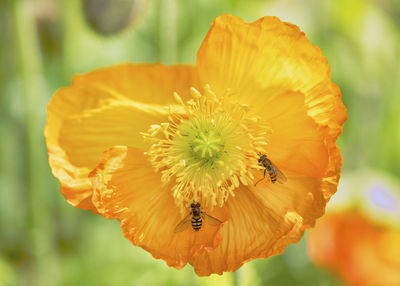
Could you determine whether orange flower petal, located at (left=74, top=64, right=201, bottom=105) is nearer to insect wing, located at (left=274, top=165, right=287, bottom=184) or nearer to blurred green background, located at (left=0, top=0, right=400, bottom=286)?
insect wing, located at (left=274, top=165, right=287, bottom=184)

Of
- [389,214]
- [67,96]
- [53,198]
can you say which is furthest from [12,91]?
[389,214]

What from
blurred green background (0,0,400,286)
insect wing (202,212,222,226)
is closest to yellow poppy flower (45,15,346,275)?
insect wing (202,212,222,226)

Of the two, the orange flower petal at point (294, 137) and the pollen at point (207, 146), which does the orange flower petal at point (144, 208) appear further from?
the orange flower petal at point (294, 137)

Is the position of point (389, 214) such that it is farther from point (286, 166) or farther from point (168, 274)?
point (286, 166)

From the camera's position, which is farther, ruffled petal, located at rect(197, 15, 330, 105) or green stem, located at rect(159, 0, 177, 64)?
green stem, located at rect(159, 0, 177, 64)

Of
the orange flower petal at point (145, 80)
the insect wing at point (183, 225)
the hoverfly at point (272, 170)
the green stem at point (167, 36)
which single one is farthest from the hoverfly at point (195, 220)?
the green stem at point (167, 36)

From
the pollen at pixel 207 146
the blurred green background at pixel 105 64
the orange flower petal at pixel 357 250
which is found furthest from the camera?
the blurred green background at pixel 105 64

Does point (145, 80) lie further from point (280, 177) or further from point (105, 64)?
point (105, 64)

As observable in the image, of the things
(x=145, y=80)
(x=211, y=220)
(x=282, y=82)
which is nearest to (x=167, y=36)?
(x=145, y=80)
